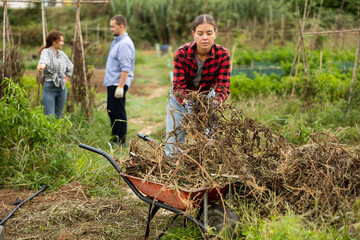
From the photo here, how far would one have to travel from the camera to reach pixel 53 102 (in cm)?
507

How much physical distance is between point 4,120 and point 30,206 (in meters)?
0.88

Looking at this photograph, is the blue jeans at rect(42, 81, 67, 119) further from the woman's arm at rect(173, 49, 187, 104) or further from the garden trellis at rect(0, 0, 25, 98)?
the woman's arm at rect(173, 49, 187, 104)

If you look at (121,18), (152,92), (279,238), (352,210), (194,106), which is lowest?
(152,92)

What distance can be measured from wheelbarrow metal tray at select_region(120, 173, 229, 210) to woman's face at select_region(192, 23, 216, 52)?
120 cm

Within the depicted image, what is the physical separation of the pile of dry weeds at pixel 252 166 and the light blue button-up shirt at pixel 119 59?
2.54 metres

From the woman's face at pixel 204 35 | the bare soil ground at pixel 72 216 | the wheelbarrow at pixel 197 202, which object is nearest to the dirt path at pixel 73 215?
the bare soil ground at pixel 72 216

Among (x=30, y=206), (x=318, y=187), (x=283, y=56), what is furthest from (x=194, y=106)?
(x=283, y=56)

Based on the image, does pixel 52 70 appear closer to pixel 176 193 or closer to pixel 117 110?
pixel 117 110

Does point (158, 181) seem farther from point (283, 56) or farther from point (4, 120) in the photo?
point (283, 56)

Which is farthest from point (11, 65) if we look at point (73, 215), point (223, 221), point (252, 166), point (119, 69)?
point (223, 221)

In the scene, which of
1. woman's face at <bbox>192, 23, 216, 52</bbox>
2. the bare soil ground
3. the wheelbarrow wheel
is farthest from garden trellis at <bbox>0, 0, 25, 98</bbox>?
the wheelbarrow wheel

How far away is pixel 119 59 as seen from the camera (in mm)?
5094

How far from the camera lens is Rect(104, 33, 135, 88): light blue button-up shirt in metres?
5.07

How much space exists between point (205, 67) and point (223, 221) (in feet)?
4.66
